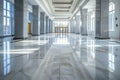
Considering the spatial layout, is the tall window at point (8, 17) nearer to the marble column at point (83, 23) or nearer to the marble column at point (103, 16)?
the marble column at point (83, 23)

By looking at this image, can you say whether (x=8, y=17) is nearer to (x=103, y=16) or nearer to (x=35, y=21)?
(x=35, y=21)

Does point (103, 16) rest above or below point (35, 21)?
below

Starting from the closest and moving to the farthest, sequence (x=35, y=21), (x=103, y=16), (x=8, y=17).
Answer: (x=103, y=16), (x=8, y=17), (x=35, y=21)

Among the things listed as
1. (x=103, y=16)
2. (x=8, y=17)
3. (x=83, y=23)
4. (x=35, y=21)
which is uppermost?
(x=8, y=17)

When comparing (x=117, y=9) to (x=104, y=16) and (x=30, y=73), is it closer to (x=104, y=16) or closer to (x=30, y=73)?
(x=104, y=16)

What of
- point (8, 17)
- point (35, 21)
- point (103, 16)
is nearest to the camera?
point (103, 16)

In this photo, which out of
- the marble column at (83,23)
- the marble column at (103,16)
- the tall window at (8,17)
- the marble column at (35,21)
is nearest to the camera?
the marble column at (103,16)

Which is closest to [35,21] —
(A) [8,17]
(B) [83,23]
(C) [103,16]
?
(A) [8,17]

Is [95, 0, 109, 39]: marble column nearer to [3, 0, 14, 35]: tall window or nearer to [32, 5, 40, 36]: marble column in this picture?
[32, 5, 40, 36]: marble column

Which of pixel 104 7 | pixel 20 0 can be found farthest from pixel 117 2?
pixel 20 0

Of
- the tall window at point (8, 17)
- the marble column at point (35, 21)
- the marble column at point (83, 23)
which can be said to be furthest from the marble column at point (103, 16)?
the tall window at point (8, 17)

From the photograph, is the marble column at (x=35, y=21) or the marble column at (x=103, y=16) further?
the marble column at (x=35, y=21)

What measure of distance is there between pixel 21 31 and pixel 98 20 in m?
11.0

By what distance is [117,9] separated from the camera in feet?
84.3
